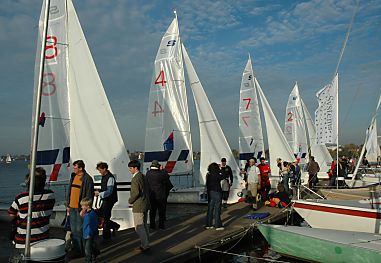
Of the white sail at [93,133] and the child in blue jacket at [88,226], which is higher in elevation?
the white sail at [93,133]

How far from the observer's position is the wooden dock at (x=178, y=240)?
6.72 meters

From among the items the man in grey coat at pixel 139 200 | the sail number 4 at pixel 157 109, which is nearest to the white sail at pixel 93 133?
the man in grey coat at pixel 139 200

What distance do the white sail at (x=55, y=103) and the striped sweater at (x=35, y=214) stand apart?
3.63 metres

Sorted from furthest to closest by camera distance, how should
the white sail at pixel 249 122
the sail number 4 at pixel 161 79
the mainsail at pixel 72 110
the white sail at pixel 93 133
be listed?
the white sail at pixel 249 122 < the sail number 4 at pixel 161 79 < the white sail at pixel 93 133 < the mainsail at pixel 72 110

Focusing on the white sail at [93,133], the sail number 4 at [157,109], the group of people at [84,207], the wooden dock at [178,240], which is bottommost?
the wooden dock at [178,240]

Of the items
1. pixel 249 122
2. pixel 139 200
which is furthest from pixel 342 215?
pixel 249 122

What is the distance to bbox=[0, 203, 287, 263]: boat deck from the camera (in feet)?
22.1

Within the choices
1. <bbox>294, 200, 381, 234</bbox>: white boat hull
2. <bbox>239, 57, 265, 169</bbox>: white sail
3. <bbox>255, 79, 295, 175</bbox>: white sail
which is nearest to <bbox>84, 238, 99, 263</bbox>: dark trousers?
<bbox>294, 200, 381, 234</bbox>: white boat hull

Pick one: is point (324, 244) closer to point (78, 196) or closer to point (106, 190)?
point (106, 190)

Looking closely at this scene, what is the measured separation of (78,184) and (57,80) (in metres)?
3.83

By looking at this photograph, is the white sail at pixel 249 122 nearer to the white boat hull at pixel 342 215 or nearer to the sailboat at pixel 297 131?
the sailboat at pixel 297 131

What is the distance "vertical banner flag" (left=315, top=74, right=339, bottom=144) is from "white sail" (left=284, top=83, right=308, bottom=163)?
1582 cm

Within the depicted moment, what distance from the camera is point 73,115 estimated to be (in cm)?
987

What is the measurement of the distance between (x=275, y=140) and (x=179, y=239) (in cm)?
1465
